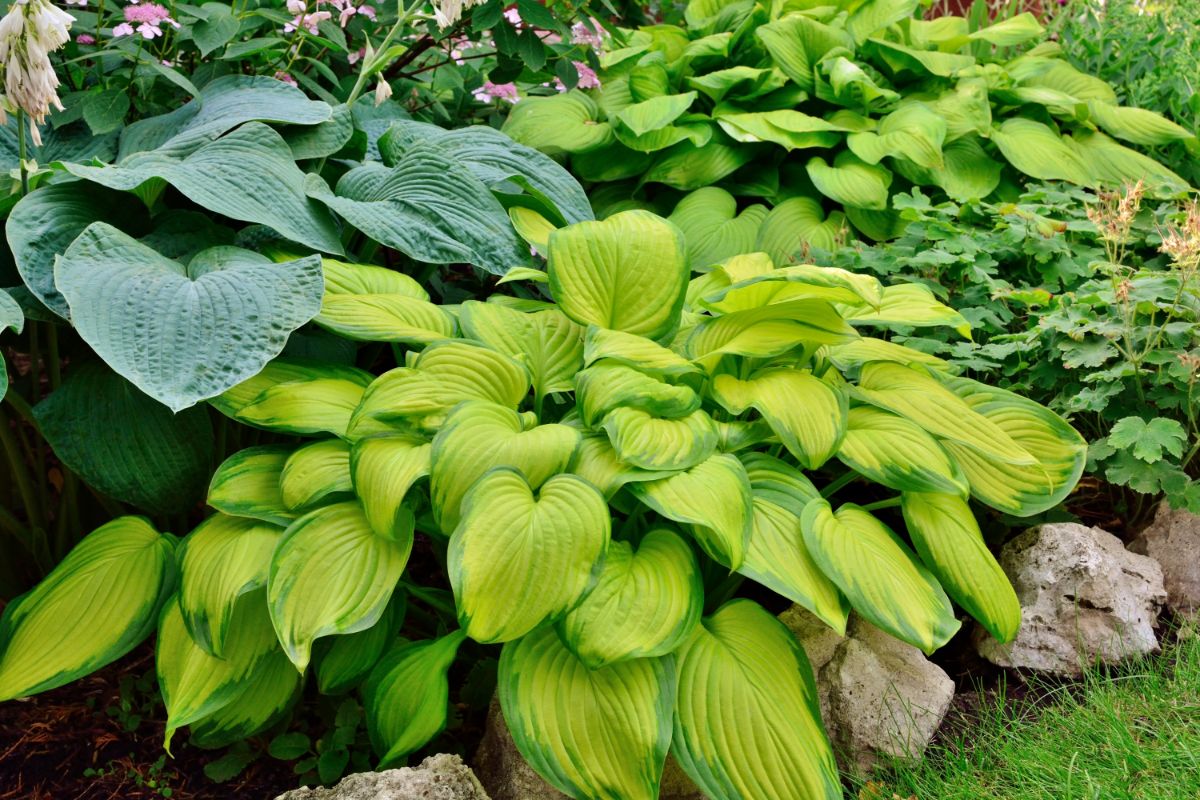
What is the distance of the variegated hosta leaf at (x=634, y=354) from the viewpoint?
168 centimetres

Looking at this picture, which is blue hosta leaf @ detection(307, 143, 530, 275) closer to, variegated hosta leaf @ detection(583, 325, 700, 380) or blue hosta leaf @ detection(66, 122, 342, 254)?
blue hosta leaf @ detection(66, 122, 342, 254)

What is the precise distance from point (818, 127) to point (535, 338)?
1.42 meters

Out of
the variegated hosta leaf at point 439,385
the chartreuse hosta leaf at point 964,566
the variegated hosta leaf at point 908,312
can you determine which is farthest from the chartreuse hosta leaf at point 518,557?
the variegated hosta leaf at point 908,312

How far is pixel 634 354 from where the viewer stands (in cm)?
169

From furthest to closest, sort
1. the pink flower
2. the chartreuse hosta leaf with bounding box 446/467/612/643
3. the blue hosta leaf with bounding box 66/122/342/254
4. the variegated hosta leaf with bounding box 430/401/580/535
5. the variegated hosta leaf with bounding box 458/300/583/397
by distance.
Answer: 1. the pink flower
2. the variegated hosta leaf with bounding box 458/300/583/397
3. the blue hosta leaf with bounding box 66/122/342/254
4. the variegated hosta leaf with bounding box 430/401/580/535
5. the chartreuse hosta leaf with bounding box 446/467/612/643

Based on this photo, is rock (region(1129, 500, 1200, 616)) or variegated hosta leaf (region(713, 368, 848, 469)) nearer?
variegated hosta leaf (region(713, 368, 848, 469))

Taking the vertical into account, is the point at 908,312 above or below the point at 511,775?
above

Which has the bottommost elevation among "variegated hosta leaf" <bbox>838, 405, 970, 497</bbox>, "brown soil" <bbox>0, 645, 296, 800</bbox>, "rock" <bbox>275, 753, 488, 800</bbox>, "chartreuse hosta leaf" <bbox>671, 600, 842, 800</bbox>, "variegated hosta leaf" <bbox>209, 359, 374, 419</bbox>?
"brown soil" <bbox>0, 645, 296, 800</bbox>

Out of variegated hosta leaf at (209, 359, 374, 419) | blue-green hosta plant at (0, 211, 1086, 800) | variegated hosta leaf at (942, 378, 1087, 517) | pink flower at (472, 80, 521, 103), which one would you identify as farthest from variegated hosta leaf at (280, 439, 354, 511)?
pink flower at (472, 80, 521, 103)

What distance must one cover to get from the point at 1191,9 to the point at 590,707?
10.8ft

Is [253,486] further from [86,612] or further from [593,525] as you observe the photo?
[593,525]

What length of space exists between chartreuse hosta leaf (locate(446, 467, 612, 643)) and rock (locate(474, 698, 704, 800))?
25 cm

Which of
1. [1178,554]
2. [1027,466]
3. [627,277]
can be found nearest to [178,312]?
[627,277]

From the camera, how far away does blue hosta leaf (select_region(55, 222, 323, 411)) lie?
1453mm
